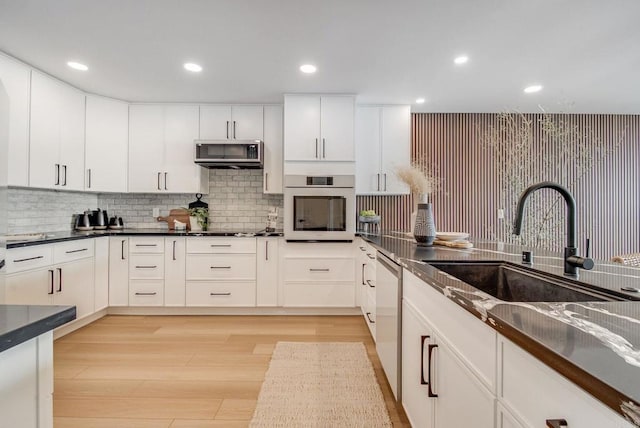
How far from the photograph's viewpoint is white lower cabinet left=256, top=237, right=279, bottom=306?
351cm

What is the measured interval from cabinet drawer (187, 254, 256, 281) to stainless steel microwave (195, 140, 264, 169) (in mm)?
1053

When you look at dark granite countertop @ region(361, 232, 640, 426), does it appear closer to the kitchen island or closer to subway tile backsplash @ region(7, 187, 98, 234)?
the kitchen island

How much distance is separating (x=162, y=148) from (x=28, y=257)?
175cm

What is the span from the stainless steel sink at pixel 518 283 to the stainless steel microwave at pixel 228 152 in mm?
2525

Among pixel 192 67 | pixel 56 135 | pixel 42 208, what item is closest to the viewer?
pixel 192 67

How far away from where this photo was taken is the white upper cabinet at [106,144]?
3566 millimetres

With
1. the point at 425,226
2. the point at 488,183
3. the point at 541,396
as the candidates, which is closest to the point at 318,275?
the point at 425,226

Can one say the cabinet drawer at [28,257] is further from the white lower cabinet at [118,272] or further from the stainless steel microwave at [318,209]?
the stainless steel microwave at [318,209]

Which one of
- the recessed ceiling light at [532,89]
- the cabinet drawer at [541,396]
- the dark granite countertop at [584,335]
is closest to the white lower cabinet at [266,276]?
the dark granite countertop at [584,335]

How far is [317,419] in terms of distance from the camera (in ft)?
5.82

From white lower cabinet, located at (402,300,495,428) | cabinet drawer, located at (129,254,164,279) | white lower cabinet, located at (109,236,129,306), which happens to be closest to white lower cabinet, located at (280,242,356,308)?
cabinet drawer, located at (129,254,164,279)

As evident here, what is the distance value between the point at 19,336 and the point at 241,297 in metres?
2.93

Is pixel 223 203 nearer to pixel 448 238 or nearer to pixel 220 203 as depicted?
pixel 220 203

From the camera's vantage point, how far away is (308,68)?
2.96m
